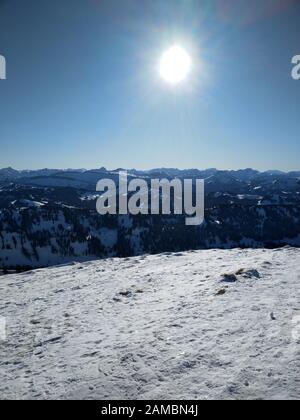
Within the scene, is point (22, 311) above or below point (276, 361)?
below

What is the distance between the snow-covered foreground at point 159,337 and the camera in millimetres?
9648

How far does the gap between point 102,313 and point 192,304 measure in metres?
4.40

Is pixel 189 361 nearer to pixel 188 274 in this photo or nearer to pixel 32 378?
pixel 32 378

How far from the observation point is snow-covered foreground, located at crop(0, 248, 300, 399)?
965 centimetres

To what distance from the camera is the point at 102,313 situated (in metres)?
16.2

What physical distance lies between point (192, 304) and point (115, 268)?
12.2m

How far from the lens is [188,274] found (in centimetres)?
2230

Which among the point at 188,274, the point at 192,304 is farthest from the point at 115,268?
the point at 192,304

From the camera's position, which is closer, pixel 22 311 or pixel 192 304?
pixel 192 304

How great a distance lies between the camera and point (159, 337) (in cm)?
1256
